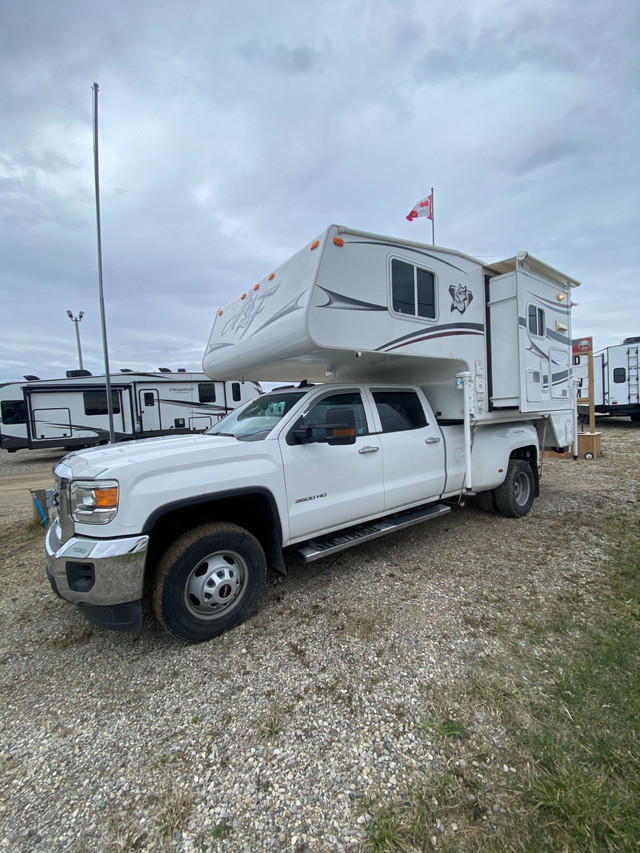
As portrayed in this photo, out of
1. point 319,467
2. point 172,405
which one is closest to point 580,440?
point 319,467

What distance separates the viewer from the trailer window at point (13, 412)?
14.0 metres

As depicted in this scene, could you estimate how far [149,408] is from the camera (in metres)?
14.6

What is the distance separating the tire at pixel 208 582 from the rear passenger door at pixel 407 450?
5.43 feet

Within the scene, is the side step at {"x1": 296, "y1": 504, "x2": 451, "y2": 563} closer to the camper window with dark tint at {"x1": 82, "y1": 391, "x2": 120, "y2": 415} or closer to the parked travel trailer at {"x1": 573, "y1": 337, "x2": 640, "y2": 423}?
Answer: the camper window with dark tint at {"x1": 82, "y1": 391, "x2": 120, "y2": 415}

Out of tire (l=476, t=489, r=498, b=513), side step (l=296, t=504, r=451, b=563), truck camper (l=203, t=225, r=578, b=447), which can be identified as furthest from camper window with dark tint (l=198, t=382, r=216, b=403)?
side step (l=296, t=504, r=451, b=563)

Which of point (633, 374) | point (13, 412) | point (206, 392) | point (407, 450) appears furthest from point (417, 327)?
point (633, 374)

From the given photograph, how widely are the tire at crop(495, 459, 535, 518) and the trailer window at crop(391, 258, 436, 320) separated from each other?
2657 millimetres

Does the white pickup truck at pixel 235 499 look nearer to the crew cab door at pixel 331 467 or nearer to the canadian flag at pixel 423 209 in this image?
the crew cab door at pixel 331 467

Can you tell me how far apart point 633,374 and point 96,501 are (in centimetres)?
1990

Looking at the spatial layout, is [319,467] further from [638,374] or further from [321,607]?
[638,374]

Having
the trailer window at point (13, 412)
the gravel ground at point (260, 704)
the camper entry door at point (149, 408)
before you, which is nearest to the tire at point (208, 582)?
the gravel ground at point (260, 704)

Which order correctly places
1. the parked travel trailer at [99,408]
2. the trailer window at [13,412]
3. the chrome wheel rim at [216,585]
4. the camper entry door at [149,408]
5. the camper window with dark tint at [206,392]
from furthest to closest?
the camper window with dark tint at [206,392]
the camper entry door at [149,408]
the trailer window at [13,412]
the parked travel trailer at [99,408]
the chrome wheel rim at [216,585]

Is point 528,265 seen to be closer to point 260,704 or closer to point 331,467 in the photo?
point 331,467

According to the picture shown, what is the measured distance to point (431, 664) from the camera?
2598 mm
